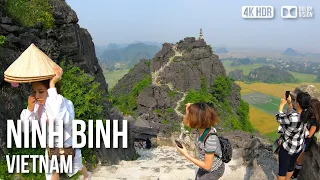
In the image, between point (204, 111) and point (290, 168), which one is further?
point (290, 168)

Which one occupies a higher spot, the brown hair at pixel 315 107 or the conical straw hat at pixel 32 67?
the conical straw hat at pixel 32 67

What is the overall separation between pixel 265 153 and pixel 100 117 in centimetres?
522

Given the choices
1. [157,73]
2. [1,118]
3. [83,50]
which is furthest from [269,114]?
[1,118]

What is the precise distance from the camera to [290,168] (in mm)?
5531

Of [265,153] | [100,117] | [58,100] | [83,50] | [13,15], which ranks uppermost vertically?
[13,15]

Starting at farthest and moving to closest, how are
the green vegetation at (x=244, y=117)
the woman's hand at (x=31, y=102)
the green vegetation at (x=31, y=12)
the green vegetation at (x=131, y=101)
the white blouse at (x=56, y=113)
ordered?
the green vegetation at (x=244, y=117)
the green vegetation at (x=131, y=101)
the green vegetation at (x=31, y=12)
the woman's hand at (x=31, y=102)
the white blouse at (x=56, y=113)

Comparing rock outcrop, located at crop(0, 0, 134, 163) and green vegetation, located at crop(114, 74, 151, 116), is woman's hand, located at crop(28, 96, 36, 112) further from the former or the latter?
green vegetation, located at crop(114, 74, 151, 116)

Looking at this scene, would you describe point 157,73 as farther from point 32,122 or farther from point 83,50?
point 32,122

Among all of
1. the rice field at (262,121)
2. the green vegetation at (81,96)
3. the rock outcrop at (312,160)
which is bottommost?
the rice field at (262,121)

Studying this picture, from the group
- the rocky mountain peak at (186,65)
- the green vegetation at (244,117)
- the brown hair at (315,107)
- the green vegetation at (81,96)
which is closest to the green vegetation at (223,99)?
the green vegetation at (244,117)

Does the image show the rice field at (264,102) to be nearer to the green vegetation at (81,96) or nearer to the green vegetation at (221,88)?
the green vegetation at (221,88)

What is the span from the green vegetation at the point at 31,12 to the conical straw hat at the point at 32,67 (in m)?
6.53

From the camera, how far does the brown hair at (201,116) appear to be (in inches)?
143

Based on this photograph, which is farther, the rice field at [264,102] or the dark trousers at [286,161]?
the rice field at [264,102]
